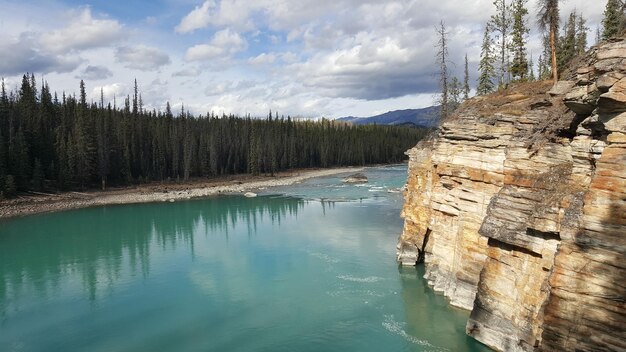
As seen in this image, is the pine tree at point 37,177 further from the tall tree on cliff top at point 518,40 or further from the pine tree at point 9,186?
the tall tree on cliff top at point 518,40

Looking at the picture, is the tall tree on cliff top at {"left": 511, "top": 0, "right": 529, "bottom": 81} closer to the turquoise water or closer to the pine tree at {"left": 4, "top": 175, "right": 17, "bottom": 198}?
the turquoise water

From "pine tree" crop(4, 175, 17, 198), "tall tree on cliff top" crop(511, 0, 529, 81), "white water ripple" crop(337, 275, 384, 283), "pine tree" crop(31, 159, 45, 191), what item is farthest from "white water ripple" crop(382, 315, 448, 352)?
"pine tree" crop(31, 159, 45, 191)

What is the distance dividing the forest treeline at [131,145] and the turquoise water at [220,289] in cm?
2499

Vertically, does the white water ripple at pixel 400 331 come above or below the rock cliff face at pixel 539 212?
below

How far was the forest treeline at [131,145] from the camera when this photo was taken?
225 ft

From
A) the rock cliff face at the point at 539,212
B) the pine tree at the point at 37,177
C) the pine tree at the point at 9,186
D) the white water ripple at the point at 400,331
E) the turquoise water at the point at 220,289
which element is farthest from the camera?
the pine tree at the point at 37,177

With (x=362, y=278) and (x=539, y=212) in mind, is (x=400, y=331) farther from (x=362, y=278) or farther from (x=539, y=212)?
(x=539, y=212)

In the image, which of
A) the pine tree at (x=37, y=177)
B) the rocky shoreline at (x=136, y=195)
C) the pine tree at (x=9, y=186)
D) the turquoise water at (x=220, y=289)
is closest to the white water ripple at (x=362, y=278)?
the turquoise water at (x=220, y=289)

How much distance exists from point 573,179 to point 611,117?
2897 mm

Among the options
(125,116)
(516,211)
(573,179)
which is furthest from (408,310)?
(125,116)

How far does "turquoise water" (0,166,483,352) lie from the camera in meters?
18.6

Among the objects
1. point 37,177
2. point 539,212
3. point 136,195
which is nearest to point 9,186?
point 37,177

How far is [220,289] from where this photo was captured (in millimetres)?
24938

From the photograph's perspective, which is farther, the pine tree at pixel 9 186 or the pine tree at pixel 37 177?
the pine tree at pixel 37 177
